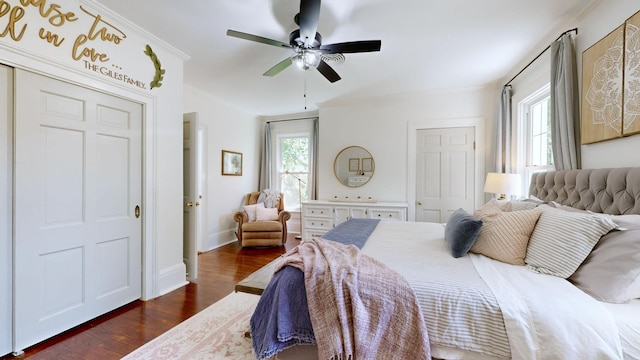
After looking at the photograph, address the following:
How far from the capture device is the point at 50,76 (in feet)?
5.82

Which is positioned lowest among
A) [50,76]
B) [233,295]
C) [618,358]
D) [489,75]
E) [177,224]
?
[233,295]

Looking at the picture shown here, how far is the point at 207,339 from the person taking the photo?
1792 mm

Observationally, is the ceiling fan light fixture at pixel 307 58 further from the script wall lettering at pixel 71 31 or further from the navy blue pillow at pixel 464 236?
the navy blue pillow at pixel 464 236

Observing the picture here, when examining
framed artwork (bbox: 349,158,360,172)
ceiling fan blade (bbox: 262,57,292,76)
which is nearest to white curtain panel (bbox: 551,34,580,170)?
ceiling fan blade (bbox: 262,57,292,76)

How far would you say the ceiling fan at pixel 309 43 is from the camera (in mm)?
1729

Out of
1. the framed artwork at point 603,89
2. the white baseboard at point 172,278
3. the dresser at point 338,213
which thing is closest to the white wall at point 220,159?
the white baseboard at point 172,278

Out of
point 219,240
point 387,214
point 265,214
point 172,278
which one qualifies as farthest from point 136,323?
point 387,214

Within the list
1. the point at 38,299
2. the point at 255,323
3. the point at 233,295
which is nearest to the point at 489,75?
the point at 255,323

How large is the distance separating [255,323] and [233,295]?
1.35m

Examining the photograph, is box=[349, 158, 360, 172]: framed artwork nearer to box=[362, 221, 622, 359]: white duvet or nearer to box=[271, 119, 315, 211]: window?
box=[271, 119, 315, 211]: window

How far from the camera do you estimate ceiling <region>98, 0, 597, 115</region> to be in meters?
1.94

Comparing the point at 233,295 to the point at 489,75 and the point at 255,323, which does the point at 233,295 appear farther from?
the point at 489,75

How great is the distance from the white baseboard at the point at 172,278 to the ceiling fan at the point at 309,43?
7.69ft

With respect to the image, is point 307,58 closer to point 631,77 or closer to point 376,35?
point 376,35
